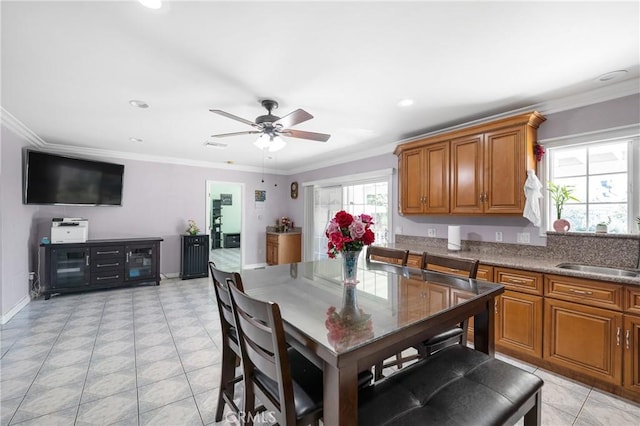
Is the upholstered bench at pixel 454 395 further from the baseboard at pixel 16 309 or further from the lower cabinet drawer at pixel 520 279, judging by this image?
the baseboard at pixel 16 309

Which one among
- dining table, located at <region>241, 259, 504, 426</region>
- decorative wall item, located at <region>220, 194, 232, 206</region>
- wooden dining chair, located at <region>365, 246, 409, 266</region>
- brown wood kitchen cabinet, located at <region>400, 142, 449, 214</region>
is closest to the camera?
dining table, located at <region>241, 259, 504, 426</region>

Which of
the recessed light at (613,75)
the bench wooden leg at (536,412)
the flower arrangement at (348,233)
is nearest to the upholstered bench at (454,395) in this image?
the bench wooden leg at (536,412)

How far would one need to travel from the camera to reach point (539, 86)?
2428mm

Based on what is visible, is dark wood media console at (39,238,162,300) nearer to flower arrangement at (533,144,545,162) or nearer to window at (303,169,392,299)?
window at (303,169,392,299)

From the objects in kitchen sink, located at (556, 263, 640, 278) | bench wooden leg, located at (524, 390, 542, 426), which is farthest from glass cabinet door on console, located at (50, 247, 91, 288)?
kitchen sink, located at (556, 263, 640, 278)

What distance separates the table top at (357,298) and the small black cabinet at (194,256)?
144 inches

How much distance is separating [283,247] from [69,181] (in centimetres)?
382

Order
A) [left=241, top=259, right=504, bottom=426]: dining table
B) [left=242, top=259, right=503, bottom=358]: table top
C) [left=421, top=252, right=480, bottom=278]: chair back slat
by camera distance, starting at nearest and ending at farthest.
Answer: [left=241, top=259, right=504, bottom=426]: dining table → [left=242, top=259, right=503, bottom=358]: table top → [left=421, top=252, right=480, bottom=278]: chair back slat

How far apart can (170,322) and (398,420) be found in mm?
3115

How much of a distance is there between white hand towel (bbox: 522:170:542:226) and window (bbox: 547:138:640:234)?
302 mm

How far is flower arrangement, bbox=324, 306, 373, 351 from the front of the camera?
101cm

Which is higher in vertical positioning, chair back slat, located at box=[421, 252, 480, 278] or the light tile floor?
chair back slat, located at box=[421, 252, 480, 278]

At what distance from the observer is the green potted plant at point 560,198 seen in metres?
2.68

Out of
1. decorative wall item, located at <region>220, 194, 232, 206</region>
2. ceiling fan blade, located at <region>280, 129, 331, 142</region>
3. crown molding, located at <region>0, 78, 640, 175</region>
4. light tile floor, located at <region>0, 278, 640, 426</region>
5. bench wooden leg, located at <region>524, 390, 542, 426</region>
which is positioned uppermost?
crown molding, located at <region>0, 78, 640, 175</region>
